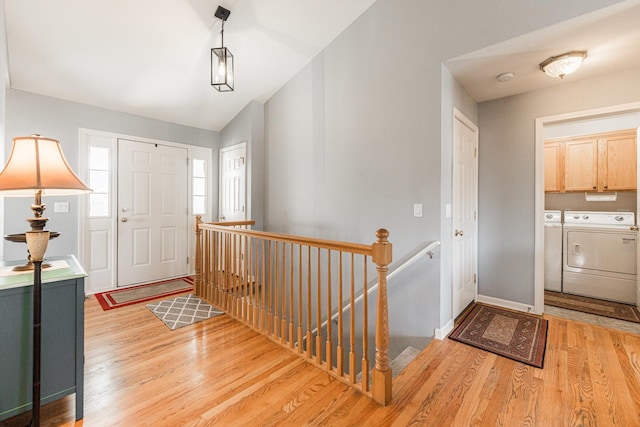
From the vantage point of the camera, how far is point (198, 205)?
451cm

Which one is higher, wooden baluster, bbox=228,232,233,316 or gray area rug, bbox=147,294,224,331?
wooden baluster, bbox=228,232,233,316

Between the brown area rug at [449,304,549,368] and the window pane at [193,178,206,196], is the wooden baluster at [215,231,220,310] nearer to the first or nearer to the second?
the window pane at [193,178,206,196]

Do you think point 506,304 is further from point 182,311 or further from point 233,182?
point 233,182

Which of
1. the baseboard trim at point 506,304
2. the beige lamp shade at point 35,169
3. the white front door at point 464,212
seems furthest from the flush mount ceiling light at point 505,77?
the beige lamp shade at point 35,169

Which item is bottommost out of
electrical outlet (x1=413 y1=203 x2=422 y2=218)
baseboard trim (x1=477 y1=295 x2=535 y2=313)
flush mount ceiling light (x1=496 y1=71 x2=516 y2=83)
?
baseboard trim (x1=477 y1=295 x2=535 y2=313)

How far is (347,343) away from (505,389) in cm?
174

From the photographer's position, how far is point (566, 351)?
2.18 meters

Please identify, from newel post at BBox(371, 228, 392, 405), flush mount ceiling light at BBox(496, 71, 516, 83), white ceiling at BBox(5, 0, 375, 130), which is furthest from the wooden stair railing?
flush mount ceiling light at BBox(496, 71, 516, 83)

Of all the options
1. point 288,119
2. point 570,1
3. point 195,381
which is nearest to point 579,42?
point 570,1

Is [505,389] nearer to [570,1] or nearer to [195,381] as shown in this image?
[195,381]

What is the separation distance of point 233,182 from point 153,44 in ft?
6.43

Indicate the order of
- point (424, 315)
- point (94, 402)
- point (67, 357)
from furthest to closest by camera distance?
point (424, 315) < point (94, 402) < point (67, 357)

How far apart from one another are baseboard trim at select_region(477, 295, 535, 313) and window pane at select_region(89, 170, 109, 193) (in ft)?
15.7

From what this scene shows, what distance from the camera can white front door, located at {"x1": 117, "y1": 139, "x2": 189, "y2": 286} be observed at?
3.80 metres
